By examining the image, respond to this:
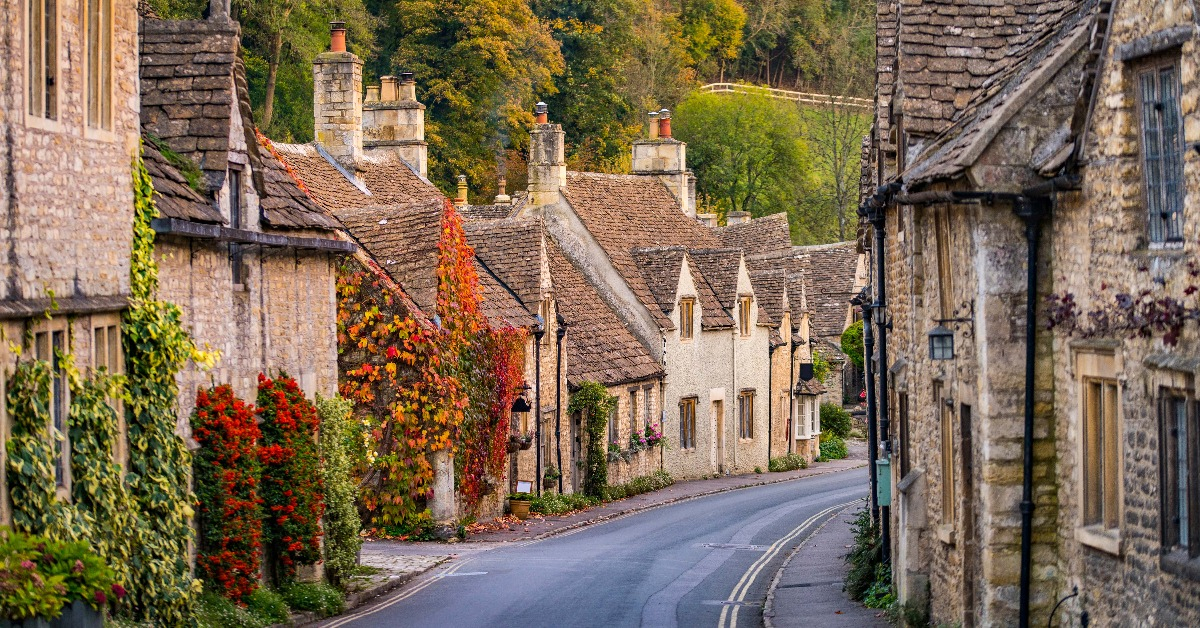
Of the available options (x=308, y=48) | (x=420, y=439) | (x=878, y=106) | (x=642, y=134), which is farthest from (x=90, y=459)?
(x=642, y=134)

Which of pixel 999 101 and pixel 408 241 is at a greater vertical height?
pixel 999 101

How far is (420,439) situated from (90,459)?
15.4m

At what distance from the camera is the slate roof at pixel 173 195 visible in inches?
693

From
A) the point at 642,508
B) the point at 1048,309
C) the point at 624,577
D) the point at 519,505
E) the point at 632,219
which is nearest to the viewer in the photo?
the point at 1048,309

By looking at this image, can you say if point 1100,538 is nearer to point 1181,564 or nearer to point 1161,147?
point 1181,564

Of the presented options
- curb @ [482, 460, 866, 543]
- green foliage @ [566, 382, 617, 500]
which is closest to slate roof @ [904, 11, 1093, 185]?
curb @ [482, 460, 866, 543]

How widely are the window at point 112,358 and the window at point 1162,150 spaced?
9.82 m

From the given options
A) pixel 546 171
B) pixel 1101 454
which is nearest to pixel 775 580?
pixel 1101 454

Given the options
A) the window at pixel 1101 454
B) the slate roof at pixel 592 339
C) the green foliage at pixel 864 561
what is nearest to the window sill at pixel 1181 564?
the window at pixel 1101 454

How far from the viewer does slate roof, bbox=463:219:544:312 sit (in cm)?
3803

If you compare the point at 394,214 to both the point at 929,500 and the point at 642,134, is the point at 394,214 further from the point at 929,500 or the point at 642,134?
the point at 642,134

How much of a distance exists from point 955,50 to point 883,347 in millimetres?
6731

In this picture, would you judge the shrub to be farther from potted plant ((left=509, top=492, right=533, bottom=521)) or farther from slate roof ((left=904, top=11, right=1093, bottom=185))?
slate roof ((left=904, top=11, right=1093, bottom=185))

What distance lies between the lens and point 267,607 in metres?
19.6
